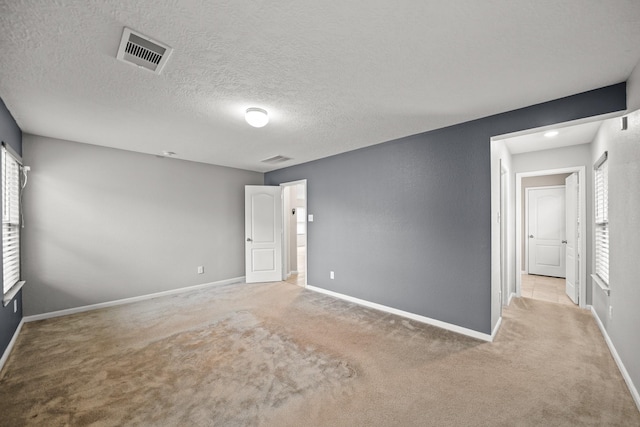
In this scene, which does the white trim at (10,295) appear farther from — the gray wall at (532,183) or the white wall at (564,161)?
the gray wall at (532,183)

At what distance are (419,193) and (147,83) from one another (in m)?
3.19

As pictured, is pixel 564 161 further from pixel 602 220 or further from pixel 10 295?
pixel 10 295

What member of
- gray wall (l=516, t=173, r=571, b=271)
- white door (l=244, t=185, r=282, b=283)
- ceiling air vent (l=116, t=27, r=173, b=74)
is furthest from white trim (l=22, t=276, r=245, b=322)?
gray wall (l=516, t=173, r=571, b=271)

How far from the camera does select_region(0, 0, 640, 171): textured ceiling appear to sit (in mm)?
1427

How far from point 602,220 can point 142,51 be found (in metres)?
5.01

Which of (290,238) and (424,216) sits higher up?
(424,216)

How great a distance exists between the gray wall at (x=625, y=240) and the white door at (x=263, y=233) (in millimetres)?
4899

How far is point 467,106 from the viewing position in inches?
104

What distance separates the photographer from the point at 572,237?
13.9ft

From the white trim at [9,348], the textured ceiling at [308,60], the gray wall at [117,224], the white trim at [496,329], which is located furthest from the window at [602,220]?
the white trim at [9,348]

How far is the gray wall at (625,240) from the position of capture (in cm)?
195

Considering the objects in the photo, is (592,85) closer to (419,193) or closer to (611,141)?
(611,141)

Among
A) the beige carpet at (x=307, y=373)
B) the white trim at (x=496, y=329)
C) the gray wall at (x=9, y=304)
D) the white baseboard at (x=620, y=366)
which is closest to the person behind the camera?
the beige carpet at (x=307, y=373)

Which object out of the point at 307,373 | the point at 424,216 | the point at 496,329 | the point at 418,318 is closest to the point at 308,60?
the point at 424,216
